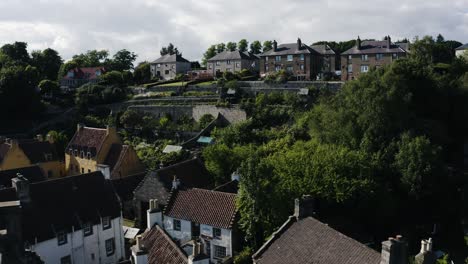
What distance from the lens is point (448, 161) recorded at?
49.8m

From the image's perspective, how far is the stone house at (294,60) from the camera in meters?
79.6

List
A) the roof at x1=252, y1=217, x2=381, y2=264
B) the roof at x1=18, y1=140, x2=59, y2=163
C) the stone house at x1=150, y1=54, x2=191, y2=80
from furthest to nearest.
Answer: the stone house at x1=150, y1=54, x2=191, y2=80
the roof at x1=18, y1=140, x2=59, y2=163
the roof at x1=252, y1=217, x2=381, y2=264

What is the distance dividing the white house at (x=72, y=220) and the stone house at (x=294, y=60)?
5238 centimetres

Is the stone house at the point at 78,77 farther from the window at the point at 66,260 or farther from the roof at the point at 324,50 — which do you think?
the window at the point at 66,260

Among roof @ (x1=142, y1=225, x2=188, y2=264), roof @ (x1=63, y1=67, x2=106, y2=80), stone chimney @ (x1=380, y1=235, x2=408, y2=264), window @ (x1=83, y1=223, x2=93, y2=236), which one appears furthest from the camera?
roof @ (x1=63, y1=67, x2=106, y2=80)

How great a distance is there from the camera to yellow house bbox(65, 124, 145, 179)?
47219 mm

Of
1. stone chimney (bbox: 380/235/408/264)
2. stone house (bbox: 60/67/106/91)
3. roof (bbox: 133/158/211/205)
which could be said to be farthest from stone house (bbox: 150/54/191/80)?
stone chimney (bbox: 380/235/408/264)

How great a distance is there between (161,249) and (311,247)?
27.9ft

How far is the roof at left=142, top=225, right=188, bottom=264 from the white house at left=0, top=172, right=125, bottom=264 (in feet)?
19.6

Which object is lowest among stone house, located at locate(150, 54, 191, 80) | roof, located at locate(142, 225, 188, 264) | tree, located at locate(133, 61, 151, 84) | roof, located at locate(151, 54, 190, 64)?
roof, located at locate(142, 225, 188, 264)

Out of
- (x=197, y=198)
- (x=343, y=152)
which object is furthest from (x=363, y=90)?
(x=197, y=198)

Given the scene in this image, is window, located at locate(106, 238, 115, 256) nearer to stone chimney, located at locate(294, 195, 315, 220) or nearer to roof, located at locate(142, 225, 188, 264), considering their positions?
roof, located at locate(142, 225, 188, 264)

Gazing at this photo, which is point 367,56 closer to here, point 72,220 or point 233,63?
point 233,63

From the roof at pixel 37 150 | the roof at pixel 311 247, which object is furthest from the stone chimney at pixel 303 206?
the roof at pixel 37 150
